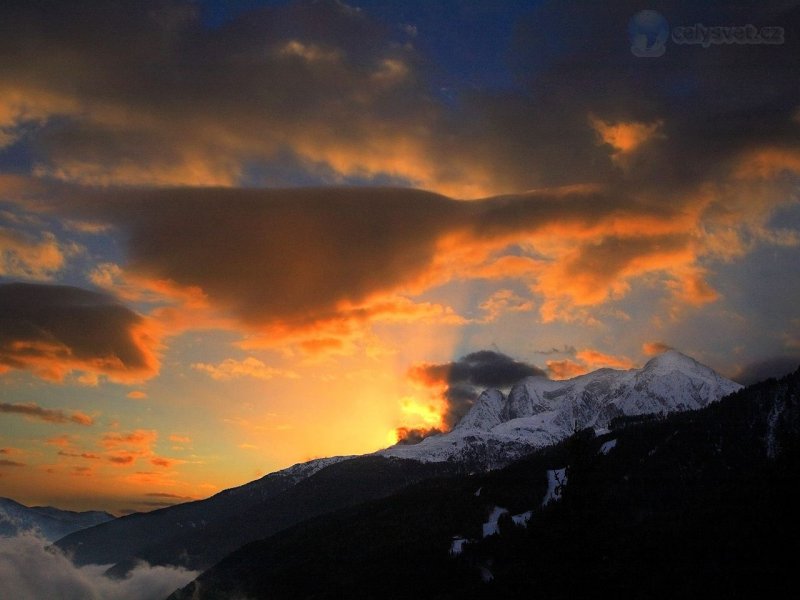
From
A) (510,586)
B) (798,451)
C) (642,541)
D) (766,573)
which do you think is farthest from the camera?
(642,541)

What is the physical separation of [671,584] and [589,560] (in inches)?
4912

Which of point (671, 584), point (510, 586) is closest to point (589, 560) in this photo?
point (671, 584)

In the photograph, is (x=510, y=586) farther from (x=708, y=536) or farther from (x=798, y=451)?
(x=798, y=451)

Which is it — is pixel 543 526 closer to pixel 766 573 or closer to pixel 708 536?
pixel 766 573

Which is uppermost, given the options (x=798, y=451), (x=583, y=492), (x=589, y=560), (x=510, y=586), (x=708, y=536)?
(x=798, y=451)

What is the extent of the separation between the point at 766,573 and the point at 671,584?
6916 cm

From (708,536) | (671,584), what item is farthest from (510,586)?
(708,536)

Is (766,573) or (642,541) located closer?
(766,573)

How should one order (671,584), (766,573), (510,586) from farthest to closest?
1. (510,586)
2. (671,584)
3. (766,573)

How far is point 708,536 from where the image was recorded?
18275 centimetres

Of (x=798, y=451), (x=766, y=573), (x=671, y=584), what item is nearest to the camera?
(x=798, y=451)

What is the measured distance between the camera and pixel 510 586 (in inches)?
6978

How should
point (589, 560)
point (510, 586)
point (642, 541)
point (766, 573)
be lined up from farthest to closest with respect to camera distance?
1. point (642, 541)
2. point (510, 586)
3. point (766, 573)
4. point (589, 560)

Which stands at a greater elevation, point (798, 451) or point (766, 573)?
point (798, 451)
